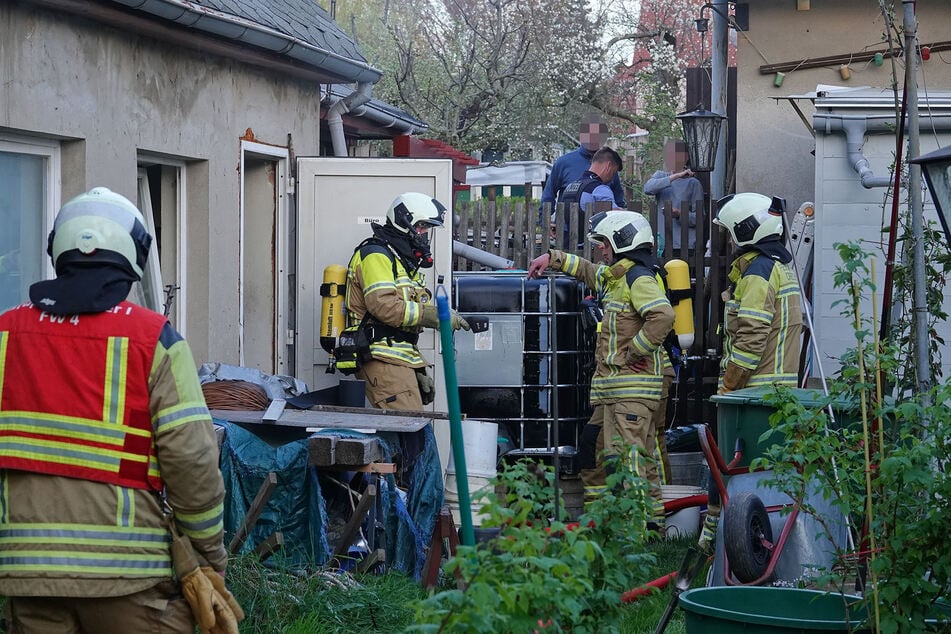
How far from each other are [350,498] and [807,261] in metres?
5.04

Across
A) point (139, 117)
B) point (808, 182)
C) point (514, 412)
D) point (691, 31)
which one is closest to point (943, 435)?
point (139, 117)

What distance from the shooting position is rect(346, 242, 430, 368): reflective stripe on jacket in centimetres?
788

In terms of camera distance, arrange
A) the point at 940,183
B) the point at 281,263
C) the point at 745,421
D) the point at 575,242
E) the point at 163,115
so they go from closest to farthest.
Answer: the point at 940,183, the point at 745,421, the point at 163,115, the point at 281,263, the point at 575,242

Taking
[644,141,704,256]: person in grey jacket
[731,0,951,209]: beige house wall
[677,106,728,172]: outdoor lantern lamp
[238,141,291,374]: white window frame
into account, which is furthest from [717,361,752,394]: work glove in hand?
[731,0,951,209]: beige house wall

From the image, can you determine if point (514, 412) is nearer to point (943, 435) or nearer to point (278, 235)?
point (278, 235)

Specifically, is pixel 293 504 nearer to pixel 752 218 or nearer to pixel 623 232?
pixel 623 232

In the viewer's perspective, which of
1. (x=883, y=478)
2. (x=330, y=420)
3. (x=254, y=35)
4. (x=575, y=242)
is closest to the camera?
(x=883, y=478)

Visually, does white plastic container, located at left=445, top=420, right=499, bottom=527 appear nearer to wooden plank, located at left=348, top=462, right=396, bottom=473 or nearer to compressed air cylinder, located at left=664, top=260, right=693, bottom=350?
wooden plank, located at left=348, top=462, right=396, bottom=473

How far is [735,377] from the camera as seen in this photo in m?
7.92

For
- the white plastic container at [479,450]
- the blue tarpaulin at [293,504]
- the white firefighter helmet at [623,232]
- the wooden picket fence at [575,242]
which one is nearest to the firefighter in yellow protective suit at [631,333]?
the white firefighter helmet at [623,232]

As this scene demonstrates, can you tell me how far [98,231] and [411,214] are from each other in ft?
15.2

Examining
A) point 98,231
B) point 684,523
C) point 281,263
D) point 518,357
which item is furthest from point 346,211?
point 98,231

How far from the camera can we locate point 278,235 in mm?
9234

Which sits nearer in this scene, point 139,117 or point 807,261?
point 139,117
